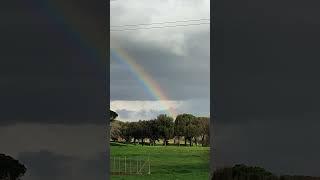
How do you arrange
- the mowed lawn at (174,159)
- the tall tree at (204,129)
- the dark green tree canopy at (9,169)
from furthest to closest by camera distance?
the mowed lawn at (174,159) < the tall tree at (204,129) < the dark green tree canopy at (9,169)

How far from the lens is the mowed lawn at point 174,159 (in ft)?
80.2

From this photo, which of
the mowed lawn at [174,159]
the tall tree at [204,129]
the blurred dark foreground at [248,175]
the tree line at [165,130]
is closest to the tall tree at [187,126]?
the tree line at [165,130]

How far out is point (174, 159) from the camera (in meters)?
25.3

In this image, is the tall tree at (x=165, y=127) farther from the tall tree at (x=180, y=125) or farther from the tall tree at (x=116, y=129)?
the tall tree at (x=116, y=129)

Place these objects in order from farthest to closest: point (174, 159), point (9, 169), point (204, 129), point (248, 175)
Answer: point (174, 159) → point (204, 129) → point (9, 169) → point (248, 175)

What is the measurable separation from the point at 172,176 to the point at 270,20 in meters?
15.9

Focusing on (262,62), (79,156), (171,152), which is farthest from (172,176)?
(262,62)

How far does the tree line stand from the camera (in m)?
23.9

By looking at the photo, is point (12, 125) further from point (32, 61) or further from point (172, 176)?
point (172, 176)

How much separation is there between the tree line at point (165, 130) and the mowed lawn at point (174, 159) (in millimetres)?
343

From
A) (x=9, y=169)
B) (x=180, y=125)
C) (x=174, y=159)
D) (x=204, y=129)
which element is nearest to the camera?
(x=9, y=169)

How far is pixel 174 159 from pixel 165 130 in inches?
50.9

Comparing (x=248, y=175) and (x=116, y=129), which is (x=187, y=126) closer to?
(x=116, y=129)

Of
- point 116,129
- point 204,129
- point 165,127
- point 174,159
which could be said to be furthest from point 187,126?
point 116,129
